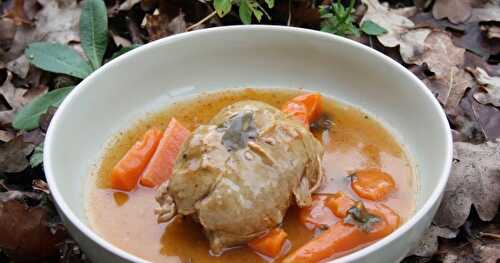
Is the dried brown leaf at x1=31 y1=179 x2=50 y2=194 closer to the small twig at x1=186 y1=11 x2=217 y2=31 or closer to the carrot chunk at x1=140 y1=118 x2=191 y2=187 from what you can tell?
the carrot chunk at x1=140 y1=118 x2=191 y2=187

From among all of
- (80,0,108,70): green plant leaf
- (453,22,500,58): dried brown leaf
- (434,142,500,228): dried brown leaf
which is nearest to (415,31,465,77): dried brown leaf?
(453,22,500,58): dried brown leaf

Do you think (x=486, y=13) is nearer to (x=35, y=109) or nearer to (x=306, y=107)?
(x=306, y=107)

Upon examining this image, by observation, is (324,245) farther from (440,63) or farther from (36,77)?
(36,77)

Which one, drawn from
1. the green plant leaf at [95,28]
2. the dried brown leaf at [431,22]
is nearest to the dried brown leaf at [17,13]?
the green plant leaf at [95,28]

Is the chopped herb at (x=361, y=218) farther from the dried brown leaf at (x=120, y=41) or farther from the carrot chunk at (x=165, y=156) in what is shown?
the dried brown leaf at (x=120, y=41)

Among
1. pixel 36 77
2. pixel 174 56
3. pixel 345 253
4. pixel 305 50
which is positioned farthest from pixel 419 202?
pixel 36 77

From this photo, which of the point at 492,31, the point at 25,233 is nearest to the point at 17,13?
the point at 25,233
